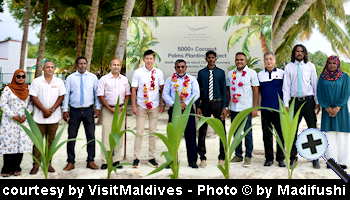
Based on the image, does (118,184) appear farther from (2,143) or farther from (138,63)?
(138,63)

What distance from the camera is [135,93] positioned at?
210 inches

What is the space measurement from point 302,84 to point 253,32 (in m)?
1.56

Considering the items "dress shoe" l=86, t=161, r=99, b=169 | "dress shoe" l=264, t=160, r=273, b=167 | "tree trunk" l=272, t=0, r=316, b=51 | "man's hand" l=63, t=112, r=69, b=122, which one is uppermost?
"tree trunk" l=272, t=0, r=316, b=51

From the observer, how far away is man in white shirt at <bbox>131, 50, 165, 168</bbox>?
209 inches

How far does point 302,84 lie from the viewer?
17.2ft

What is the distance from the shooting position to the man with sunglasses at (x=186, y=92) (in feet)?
17.1

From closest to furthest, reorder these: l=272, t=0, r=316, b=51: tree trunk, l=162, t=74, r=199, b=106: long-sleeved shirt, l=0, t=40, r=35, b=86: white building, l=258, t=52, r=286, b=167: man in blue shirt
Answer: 1. l=162, t=74, r=199, b=106: long-sleeved shirt
2. l=258, t=52, r=286, b=167: man in blue shirt
3. l=272, t=0, r=316, b=51: tree trunk
4. l=0, t=40, r=35, b=86: white building

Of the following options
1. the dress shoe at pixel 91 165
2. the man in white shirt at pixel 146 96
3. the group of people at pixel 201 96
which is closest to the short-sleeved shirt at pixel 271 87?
the group of people at pixel 201 96

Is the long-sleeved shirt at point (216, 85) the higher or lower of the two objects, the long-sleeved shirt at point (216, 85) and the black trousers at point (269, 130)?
the higher

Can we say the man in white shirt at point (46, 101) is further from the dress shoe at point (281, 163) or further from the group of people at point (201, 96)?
the dress shoe at point (281, 163)

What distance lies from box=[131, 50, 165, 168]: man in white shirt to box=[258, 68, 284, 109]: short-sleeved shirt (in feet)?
5.19

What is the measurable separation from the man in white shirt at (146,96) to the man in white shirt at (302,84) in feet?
6.29

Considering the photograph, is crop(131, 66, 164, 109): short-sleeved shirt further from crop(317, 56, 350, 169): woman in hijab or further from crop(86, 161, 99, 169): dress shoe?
crop(317, 56, 350, 169): woman in hijab

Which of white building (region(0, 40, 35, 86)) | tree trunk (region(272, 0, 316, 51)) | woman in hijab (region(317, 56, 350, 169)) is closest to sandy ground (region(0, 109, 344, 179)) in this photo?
woman in hijab (region(317, 56, 350, 169))
